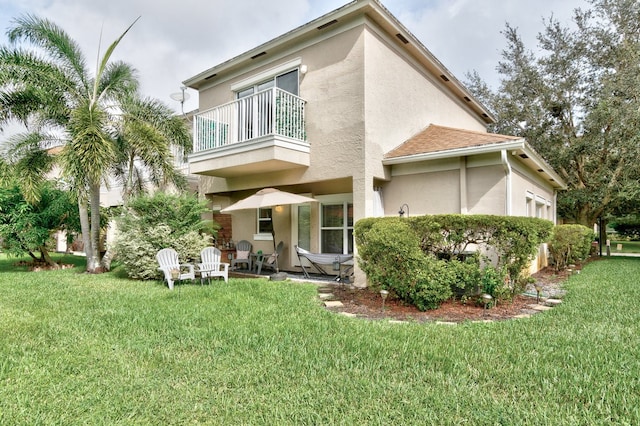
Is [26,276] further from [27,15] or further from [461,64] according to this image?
[461,64]

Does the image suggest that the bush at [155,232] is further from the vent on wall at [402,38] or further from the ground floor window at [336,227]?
the vent on wall at [402,38]

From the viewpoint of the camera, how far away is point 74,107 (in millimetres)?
12336

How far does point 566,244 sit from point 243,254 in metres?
11.8

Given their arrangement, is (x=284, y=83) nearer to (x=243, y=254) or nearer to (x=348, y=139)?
(x=348, y=139)

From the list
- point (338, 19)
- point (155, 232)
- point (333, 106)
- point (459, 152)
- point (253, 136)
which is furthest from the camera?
point (253, 136)

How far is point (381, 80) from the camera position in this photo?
395 inches

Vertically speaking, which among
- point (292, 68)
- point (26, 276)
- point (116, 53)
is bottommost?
point (26, 276)

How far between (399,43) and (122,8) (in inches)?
411

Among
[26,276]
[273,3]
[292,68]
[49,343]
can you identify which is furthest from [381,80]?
[26,276]

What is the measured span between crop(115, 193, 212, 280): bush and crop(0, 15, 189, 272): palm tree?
1.54m

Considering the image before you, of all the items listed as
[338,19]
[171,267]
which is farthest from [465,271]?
[338,19]

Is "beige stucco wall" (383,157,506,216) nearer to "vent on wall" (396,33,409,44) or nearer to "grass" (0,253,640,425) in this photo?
"grass" (0,253,640,425)

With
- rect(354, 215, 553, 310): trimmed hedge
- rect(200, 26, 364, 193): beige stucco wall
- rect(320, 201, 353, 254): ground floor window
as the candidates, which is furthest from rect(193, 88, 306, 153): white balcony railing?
rect(354, 215, 553, 310): trimmed hedge

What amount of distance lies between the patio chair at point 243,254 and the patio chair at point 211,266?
1.97 meters
